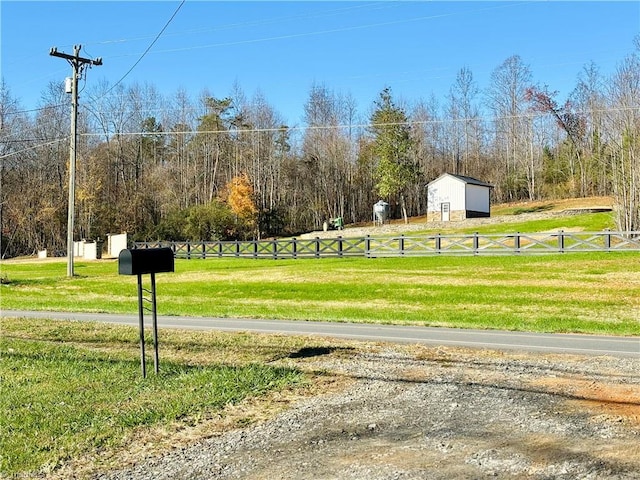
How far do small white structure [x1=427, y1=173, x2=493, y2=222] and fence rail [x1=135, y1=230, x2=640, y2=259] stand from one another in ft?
53.4

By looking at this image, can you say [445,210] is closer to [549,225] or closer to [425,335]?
[549,225]

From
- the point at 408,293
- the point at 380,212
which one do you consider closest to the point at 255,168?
the point at 380,212

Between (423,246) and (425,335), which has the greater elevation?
(423,246)

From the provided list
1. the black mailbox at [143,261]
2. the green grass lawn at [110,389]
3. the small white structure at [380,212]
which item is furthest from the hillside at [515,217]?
the black mailbox at [143,261]

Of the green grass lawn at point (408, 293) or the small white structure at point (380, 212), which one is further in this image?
the small white structure at point (380, 212)

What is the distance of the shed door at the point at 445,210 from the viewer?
5531 cm

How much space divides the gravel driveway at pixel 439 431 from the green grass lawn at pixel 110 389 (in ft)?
1.70

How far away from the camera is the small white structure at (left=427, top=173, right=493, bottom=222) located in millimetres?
54500

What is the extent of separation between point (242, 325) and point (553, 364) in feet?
21.6

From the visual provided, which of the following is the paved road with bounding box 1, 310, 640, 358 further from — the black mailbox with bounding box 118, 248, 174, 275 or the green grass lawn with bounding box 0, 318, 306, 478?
the black mailbox with bounding box 118, 248, 174, 275

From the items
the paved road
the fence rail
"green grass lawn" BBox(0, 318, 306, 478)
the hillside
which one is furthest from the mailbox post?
the hillside

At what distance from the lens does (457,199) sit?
54719 mm

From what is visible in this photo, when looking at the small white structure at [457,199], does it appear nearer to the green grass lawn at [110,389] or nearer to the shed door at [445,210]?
the shed door at [445,210]

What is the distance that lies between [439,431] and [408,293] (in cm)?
1330
